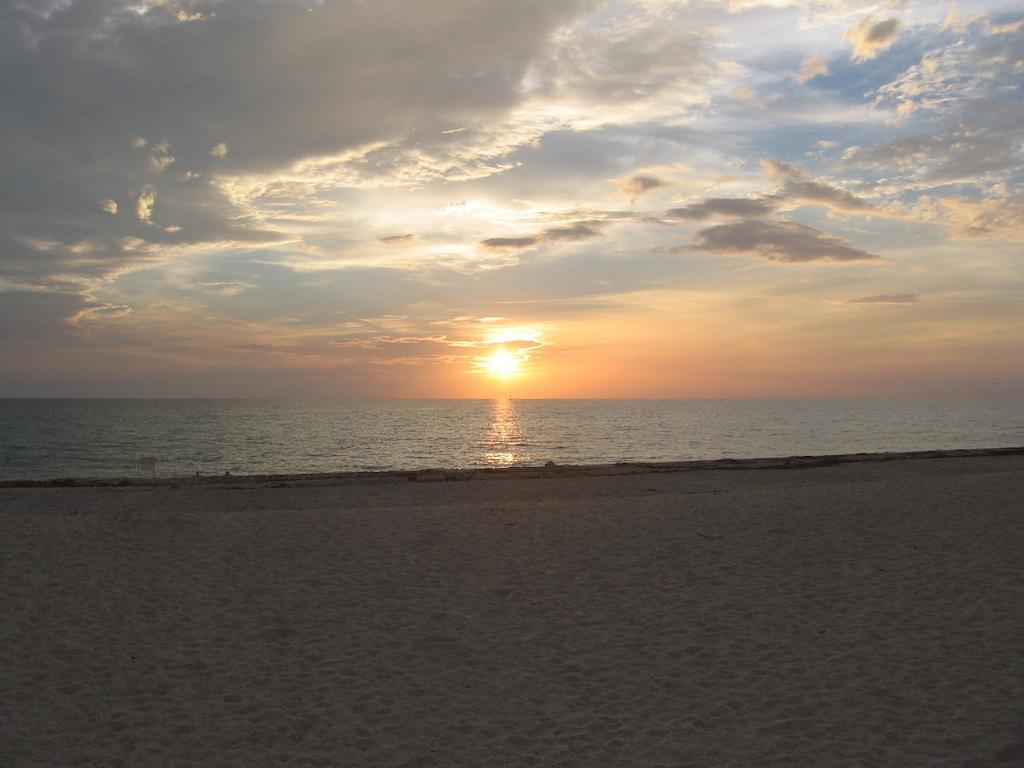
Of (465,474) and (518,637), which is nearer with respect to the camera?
(518,637)

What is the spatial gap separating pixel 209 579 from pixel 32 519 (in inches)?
284

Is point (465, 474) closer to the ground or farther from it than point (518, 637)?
farther from it

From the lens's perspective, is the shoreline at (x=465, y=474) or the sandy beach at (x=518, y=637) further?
the shoreline at (x=465, y=474)

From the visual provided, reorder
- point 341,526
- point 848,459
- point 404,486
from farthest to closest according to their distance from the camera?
point 848,459, point 404,486, point 341,526

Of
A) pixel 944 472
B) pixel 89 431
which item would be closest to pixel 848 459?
pixel 944 472

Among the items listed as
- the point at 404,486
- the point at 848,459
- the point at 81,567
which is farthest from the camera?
the point at 848,459

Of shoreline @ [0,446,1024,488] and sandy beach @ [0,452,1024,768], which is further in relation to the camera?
shoreline @ [0,446,1024,488]

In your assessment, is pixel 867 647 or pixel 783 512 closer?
pixel 867 647

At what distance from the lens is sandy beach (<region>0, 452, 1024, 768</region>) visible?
19.8 ft

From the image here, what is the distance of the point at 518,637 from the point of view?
8586 mm

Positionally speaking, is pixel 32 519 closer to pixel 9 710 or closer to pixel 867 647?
pixel 9 710

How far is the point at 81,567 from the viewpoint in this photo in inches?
456

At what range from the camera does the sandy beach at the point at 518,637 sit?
6.03 metres

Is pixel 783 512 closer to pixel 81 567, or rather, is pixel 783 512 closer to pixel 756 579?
pixel 756 579
